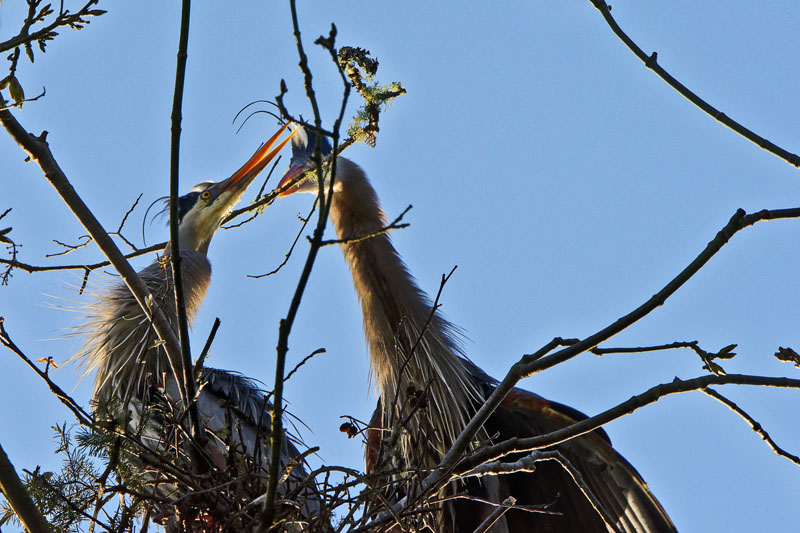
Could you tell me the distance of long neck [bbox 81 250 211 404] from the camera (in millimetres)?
3666

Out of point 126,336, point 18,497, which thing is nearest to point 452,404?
point 126,336

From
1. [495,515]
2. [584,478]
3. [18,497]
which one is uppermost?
[584,478]

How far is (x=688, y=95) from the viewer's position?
1839mm

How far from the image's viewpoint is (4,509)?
1865 mm

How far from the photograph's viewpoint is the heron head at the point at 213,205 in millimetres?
5059

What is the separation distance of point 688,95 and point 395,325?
7.91 ft

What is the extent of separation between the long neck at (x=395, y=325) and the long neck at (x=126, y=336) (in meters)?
0.82

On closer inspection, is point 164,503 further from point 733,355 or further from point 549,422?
point 549,422

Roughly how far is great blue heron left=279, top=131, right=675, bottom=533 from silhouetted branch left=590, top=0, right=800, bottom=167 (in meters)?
1.94

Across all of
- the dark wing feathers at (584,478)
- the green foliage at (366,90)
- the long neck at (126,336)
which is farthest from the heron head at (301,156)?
the green foliage at (366,90)

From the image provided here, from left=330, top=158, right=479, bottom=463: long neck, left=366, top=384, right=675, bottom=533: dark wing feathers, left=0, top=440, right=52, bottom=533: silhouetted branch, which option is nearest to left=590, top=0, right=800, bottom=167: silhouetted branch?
left=0, top=440, right=52, bottom=533: silhouetted branch

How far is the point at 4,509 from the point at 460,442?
0.94 meters

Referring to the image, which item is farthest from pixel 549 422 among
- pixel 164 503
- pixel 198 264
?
pixel 164 503

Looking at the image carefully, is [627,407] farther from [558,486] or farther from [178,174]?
[558,486]
